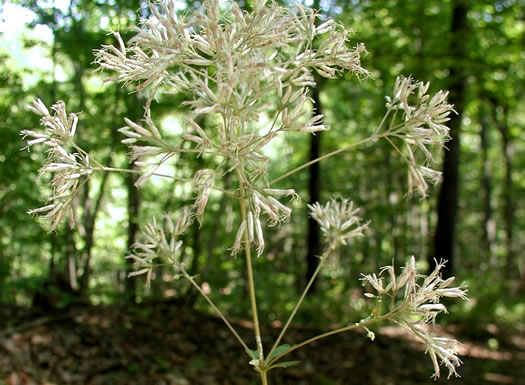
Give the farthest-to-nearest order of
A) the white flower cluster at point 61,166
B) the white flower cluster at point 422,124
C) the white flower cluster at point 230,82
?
the white flower cluster at point 422,124
the white flower cluster at point 61,166
the white flower cluster at point 230,82

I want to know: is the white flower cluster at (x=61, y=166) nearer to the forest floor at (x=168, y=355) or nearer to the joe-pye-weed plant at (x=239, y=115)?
the joe-pye-weed plant at (x=239, y=115)

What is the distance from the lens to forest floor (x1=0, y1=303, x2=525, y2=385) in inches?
185

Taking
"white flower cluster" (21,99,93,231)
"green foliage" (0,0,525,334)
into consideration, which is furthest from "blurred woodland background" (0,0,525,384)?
"white flower cluster" (21,99,93,231)

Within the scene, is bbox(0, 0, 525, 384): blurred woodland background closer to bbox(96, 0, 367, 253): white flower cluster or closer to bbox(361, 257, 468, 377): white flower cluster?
bbox(96, 0, 367, 253): white flower cluster

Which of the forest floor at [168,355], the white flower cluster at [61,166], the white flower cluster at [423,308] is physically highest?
the white flower cluster at [61,166]

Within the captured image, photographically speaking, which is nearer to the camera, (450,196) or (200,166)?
(200,166)

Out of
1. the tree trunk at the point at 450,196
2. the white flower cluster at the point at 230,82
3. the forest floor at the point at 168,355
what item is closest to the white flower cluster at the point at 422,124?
the white flower cluster at the point at 230,82

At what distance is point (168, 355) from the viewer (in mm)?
5371

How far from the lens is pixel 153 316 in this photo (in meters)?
6.12

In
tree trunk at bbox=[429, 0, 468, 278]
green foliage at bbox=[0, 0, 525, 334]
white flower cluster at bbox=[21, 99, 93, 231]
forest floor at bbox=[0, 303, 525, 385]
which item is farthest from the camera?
tree trunk at bbox=[429, 0, 468, 278]

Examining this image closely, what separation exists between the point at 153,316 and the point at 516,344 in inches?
297

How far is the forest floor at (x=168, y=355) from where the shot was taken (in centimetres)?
470

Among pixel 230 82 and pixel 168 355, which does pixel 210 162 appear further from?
pixel 230 82

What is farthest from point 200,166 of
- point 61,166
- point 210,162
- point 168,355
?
point 61,166
